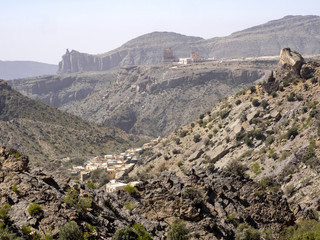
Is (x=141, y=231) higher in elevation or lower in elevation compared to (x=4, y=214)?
lower

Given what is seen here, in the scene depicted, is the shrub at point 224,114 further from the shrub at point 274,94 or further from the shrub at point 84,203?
the shrub at point 84,203

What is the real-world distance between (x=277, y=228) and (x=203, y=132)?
40.7 m

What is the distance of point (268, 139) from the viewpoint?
5569 centimetres

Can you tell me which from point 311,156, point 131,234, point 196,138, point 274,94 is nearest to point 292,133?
point 311,156

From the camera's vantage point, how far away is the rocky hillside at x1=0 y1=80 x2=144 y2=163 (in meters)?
105

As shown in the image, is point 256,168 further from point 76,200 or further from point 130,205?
point 76,200

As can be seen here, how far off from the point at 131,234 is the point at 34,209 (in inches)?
197

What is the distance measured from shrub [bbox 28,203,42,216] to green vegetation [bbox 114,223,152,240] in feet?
13.1

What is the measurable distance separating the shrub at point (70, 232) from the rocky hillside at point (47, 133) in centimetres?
7721

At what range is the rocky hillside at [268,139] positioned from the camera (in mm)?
45281

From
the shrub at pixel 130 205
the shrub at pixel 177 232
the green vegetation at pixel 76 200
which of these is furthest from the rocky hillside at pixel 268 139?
the green vegetation at pixel 76 200

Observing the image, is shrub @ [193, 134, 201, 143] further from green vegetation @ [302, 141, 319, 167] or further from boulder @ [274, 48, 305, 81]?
green vegetation @ [302, 141, 319, 167]

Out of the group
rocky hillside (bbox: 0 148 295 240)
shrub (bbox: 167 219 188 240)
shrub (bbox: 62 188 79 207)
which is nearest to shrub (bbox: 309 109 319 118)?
rocky hillside (bbox: 0 148 295 240)

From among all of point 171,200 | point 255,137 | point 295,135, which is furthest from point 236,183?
point 255,137
